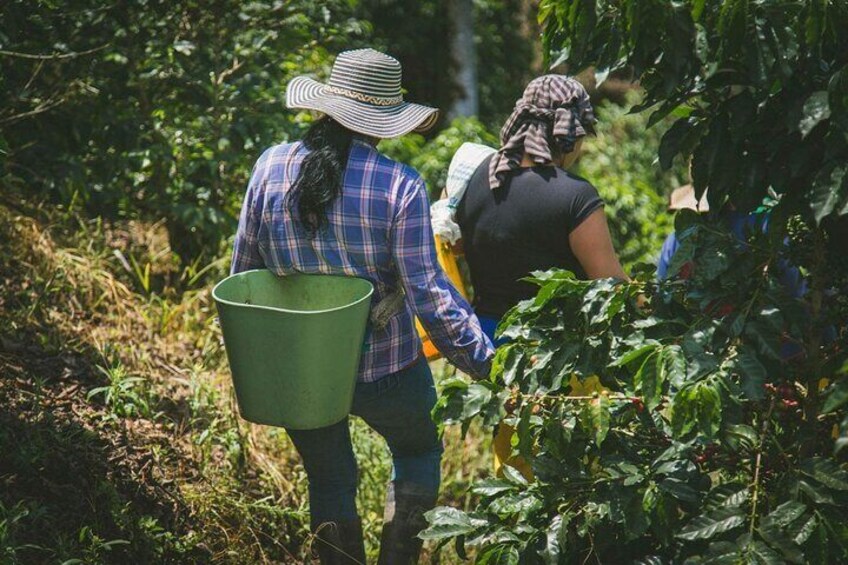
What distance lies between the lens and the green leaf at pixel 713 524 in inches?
84.0

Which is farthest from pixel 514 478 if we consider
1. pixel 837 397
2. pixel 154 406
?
pixel 154 406

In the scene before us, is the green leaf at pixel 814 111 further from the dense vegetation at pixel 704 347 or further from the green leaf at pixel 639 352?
the green leaf at pixel 639 352

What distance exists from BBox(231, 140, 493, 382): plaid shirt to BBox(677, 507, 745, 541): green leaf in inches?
36.7

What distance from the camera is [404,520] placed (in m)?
3.19

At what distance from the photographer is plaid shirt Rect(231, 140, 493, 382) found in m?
2.85

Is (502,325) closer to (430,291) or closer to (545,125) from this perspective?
(430,291)

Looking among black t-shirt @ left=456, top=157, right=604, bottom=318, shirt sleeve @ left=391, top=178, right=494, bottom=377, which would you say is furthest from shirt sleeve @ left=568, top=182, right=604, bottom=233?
shirt sleeve @ left=391, top=178, right=494, bottom=377

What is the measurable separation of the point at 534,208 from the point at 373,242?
1.98 ft

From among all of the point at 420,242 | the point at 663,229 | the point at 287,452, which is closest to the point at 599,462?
the point at 420,242

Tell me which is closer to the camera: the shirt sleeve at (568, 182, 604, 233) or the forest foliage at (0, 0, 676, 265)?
the shirt sleeve at (568, 182, 604, 233)

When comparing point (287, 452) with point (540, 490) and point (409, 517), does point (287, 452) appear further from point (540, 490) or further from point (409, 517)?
point (540, 490)

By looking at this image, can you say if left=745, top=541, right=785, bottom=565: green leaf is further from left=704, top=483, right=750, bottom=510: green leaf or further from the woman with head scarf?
the woman with head scarf

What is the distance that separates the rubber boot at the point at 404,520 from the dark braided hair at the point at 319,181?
88 cm

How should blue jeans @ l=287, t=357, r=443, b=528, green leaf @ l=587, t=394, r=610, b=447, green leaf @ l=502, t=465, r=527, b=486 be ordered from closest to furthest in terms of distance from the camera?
green leaf @ l=587, t=394, r=610, b=447
green leaf @ l=502, t=465, r=527, b=486
blue jeans @ l=287, t=357, r=443, b=528
